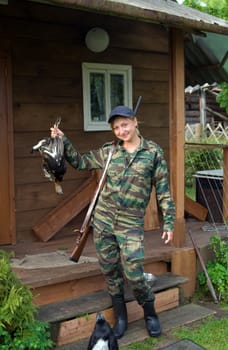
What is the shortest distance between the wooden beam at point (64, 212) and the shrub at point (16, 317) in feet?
6.19

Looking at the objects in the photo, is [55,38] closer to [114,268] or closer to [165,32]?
[165,32]

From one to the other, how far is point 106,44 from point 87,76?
43cm

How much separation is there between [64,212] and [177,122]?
164 cm

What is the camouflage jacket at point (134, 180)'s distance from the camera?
3781 millimetres

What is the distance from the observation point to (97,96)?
606 centimetres

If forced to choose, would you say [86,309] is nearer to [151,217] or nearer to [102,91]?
[151,217]

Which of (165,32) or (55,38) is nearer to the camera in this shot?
(55,38)

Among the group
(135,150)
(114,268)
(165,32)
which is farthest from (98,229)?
(165,32)

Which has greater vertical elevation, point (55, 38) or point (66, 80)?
point (55, 38)

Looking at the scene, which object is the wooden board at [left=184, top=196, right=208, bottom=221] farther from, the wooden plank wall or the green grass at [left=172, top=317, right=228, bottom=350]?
the green grass at [left=172, top=317, right=228, bottom=350]

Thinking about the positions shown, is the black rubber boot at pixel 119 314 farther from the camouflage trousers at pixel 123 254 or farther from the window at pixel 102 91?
the window at pixel 102 91

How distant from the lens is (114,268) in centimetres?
396

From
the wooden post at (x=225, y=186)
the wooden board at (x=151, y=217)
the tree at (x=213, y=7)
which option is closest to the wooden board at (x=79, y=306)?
the wooden board at (x=151, y=217)

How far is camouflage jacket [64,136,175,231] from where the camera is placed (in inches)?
149
